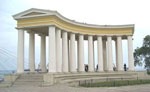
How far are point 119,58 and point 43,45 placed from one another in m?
13.2

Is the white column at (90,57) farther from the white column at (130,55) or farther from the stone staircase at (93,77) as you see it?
the white column at (130,55)

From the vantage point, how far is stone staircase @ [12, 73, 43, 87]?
A: 31759 millimetres

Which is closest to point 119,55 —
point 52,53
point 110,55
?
point 110,55

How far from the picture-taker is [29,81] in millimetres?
32969

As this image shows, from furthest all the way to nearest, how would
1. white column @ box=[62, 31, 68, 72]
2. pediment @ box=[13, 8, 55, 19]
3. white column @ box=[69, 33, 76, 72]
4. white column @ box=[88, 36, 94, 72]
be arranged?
1. white column @ box=[88, 36, 94, 72]
2. white column @ box=[69, 33, 76, 72]
3. white column @ box=[62, 31, 68, 72]
4. pediment @ box=[13, 8, 55, 19]

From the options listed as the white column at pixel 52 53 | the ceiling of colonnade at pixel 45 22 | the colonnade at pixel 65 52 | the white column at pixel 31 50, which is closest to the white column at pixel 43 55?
the colonnade at pixel 65 52

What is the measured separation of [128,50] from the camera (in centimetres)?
4744

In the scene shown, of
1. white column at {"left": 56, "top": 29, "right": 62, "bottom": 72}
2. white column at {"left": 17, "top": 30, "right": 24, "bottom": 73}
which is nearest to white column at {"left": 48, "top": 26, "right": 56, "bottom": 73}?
white column at {"left": 56, "top": 29, "right": 62, "bottom": 72}

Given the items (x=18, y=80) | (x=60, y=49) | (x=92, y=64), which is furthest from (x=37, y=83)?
(x=92, y=64)

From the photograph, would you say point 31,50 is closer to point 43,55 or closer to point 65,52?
point 43,55

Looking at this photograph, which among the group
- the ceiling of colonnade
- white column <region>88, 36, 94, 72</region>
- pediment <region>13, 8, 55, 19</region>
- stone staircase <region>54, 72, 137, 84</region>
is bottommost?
stone staircase <region>54, 72, 137, 84</region>

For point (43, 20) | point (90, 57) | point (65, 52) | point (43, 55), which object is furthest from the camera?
point (90, 57)

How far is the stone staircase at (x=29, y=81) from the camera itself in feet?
104

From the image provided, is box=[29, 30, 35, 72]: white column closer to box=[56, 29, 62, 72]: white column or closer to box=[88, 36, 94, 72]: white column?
box=[56, 29, 62, 72]: white column
